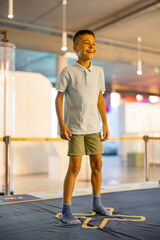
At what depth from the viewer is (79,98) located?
2.31m

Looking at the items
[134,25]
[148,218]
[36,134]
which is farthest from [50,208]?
[134,25]

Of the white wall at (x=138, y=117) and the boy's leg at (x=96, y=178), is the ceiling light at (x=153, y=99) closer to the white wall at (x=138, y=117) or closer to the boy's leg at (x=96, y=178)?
the white wall at (x=138, y=117)

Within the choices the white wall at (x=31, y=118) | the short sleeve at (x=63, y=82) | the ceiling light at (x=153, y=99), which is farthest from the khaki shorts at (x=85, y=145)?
the ceiling light at (x=153, y=99)

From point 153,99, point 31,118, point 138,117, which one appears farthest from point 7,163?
point 153,99

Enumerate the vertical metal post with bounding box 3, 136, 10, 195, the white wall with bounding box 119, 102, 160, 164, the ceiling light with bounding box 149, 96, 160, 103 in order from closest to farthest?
the vertical metal post with bounding box 3, 136, 10, 195
the white wall with bounding box 119, 102, 160, 164
the ceiling light with bounding box 149, 96, 160, 103

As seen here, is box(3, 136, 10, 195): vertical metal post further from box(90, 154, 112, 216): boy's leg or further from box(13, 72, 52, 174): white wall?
box(13, 72, 52, 174): white wall

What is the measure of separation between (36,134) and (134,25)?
3.17m

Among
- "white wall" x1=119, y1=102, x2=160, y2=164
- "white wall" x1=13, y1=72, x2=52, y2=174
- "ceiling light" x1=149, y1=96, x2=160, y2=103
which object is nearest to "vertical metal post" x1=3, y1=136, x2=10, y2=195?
"white wall" x1=13, y1=72, x2=52, y2=174

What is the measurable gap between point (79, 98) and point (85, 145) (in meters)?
0.33

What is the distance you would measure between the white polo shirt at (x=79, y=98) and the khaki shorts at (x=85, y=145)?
0.04 m

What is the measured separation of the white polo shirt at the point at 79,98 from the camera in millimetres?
2293

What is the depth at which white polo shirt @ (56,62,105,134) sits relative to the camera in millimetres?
2293

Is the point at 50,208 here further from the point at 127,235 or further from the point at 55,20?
the point at 55,20

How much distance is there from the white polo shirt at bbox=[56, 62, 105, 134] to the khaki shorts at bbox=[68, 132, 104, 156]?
0.12 feet
